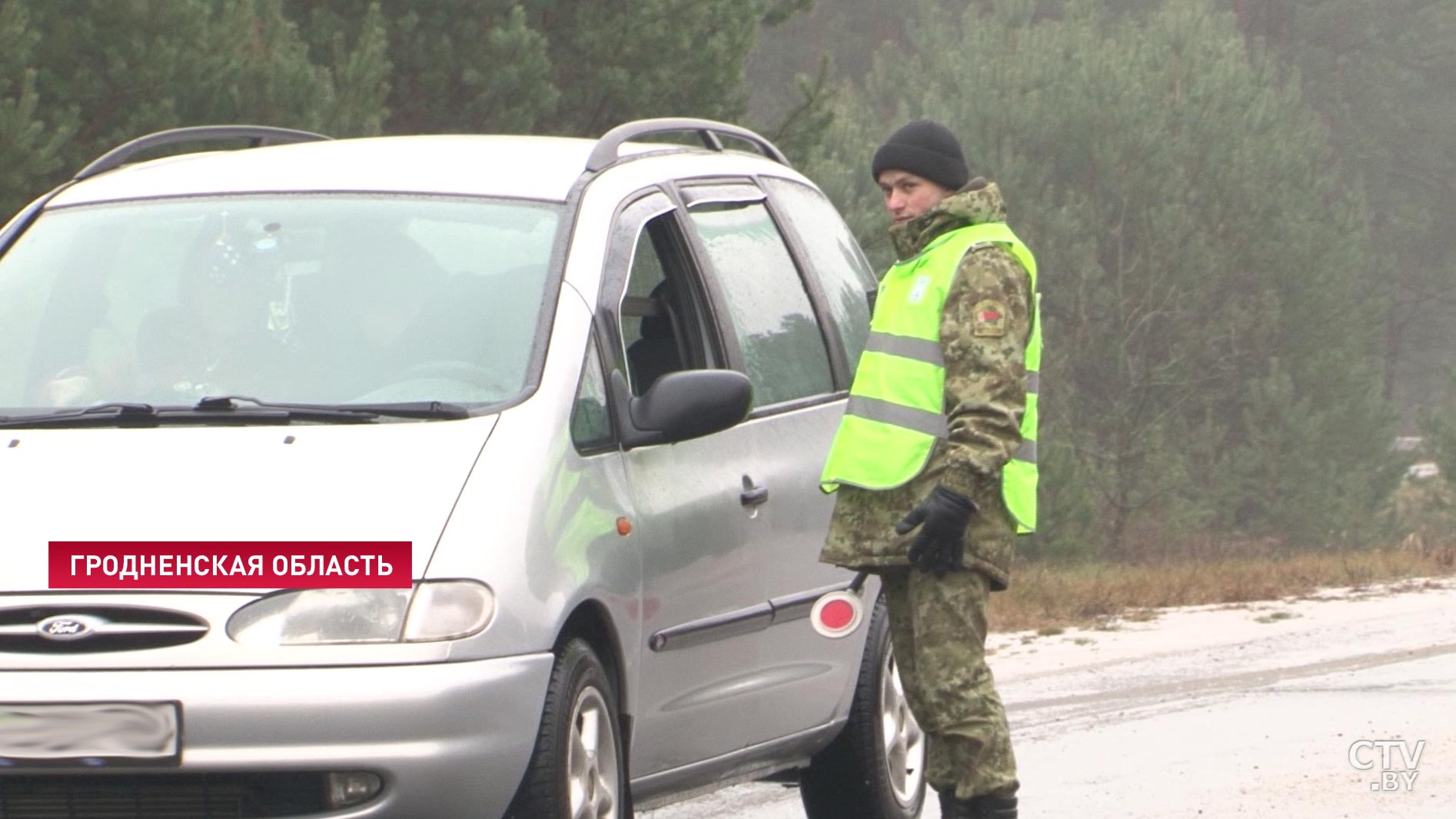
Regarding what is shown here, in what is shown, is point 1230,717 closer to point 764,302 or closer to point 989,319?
point 764,302

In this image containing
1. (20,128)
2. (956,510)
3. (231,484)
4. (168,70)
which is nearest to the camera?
(231,484)

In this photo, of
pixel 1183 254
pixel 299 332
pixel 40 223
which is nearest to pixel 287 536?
pixel 299 332

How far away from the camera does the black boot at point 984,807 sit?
18.4 feet

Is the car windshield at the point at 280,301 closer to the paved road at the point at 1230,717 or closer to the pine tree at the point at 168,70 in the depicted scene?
the paved road at the point at 1230,717

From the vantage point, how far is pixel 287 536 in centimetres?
455

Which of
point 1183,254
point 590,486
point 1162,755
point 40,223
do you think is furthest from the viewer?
point 1183,254

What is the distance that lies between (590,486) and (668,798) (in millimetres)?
976

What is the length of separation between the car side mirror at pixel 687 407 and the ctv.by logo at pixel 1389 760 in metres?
2.77

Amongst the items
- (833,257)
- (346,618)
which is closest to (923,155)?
(833,257)

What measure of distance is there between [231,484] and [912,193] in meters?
1.79

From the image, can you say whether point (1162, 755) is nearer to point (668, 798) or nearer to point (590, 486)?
point (668, 798)

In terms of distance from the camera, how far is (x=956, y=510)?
5.30 metres

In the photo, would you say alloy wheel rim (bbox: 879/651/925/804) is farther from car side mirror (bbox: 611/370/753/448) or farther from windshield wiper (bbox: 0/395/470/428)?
windshield wiper (bbox: 0/395/470/428)

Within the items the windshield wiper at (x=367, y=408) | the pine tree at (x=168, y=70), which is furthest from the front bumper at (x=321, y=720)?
the pine tree at (x=168, y=70)
